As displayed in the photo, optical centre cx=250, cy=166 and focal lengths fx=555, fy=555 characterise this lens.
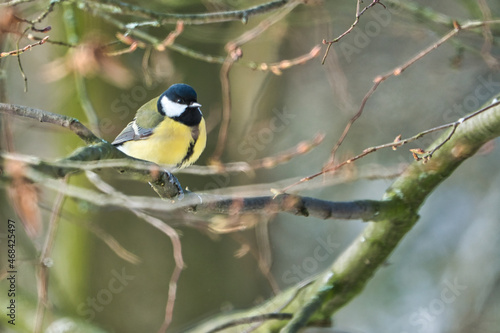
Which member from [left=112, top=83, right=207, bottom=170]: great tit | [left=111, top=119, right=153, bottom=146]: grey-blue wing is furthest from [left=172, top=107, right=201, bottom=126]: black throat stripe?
[left=111, top=119, right=153, bottom=146]: grey-blue wing

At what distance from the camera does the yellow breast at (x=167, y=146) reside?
2.07m

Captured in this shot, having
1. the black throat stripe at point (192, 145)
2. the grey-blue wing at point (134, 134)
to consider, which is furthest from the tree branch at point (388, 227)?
the grey-blue wing at point (134, 134)

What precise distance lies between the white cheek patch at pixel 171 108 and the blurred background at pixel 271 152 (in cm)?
19

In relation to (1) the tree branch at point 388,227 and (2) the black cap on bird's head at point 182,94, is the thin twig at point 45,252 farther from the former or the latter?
(1) the tree branch at point 388,227

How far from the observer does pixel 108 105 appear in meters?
2.86

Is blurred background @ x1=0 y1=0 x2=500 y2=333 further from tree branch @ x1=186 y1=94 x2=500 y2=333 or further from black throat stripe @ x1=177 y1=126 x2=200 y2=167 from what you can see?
black throat stripe @ x1=177 y1=126 x2=200 y2=167

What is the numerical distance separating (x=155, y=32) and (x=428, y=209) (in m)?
3.70

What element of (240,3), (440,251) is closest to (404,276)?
(440,251)

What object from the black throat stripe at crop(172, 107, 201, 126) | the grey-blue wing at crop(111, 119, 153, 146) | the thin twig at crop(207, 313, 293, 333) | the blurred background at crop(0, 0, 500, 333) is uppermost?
the blurred background at crop(0, 0, 500, 333)

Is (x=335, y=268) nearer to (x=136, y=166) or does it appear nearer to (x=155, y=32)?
(x=136, y=166)

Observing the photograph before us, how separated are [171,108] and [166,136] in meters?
0.11

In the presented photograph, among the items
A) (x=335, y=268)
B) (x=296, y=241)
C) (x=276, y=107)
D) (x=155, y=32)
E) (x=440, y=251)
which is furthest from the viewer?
(x=296, y=241)

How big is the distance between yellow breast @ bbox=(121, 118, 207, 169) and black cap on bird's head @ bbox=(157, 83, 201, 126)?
0.11ft

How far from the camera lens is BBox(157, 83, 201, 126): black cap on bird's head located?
1923mm
